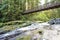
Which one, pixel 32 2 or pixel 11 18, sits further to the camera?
pixel 32 2

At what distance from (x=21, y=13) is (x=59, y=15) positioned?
3.28m

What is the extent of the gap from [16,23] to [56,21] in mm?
2003

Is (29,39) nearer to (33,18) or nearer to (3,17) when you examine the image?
(3,17)

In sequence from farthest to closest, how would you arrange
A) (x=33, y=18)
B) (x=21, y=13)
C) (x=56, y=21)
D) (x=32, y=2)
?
(x=32, y=2) < (x=33, y=18) < (x=21, y=13) < (x=56, y=21)

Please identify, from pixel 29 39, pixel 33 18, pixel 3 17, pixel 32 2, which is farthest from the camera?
pixel 32 2

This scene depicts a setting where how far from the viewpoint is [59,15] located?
10914 millimetres

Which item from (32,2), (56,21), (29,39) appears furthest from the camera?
(32,2)

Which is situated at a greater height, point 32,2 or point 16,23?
point 32,2

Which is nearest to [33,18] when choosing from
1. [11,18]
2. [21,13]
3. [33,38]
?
[21,13]

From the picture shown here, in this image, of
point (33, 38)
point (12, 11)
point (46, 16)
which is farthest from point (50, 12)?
point (33, 38)

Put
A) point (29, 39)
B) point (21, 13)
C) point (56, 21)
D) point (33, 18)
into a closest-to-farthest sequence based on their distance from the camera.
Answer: point (29, 39), point (56, 21), point (21, 13), point (33, 18)

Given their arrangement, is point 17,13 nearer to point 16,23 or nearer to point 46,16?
point 16,23

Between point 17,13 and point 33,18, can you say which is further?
point 33,18

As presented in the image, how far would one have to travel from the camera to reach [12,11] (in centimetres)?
838
